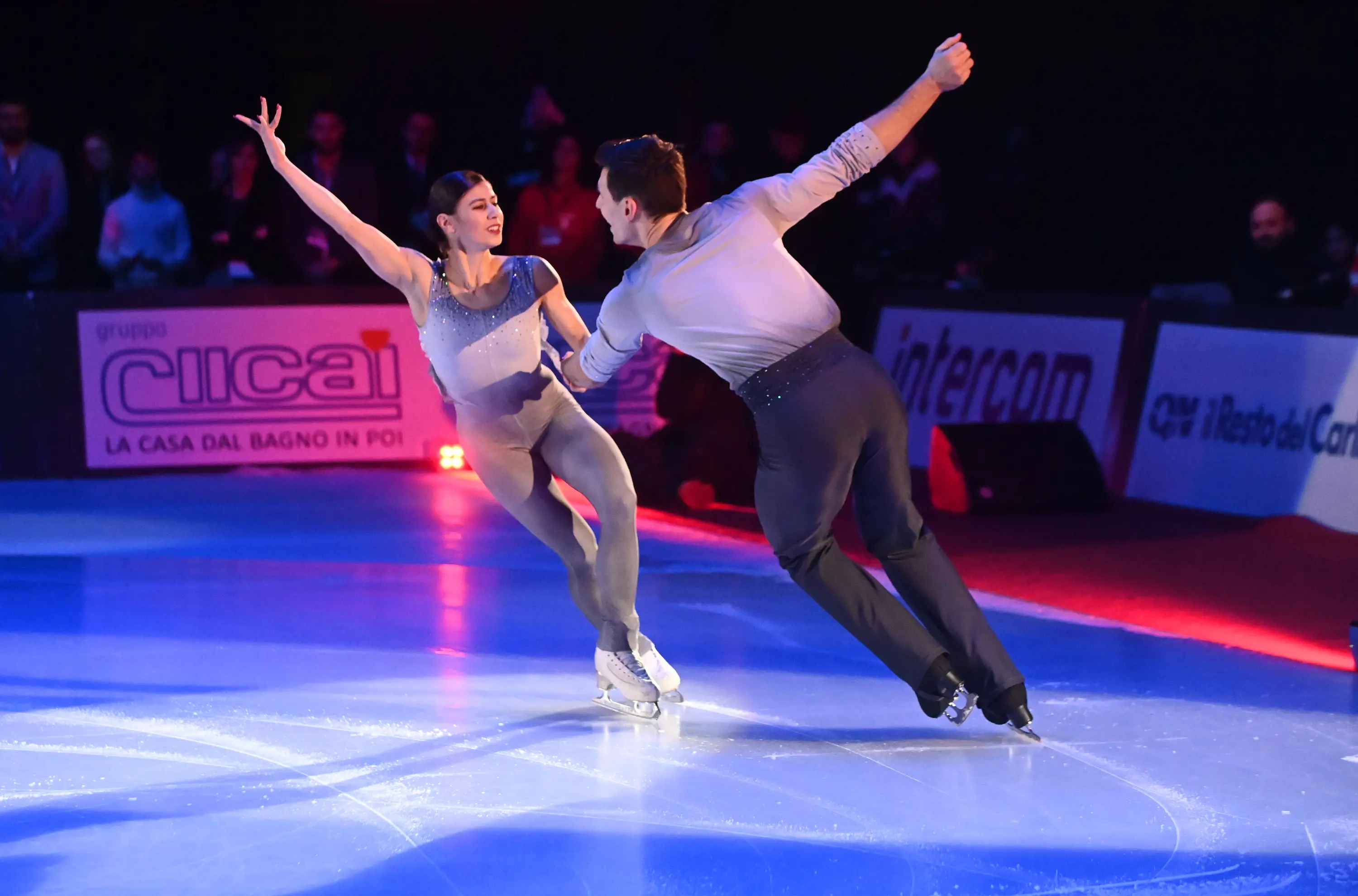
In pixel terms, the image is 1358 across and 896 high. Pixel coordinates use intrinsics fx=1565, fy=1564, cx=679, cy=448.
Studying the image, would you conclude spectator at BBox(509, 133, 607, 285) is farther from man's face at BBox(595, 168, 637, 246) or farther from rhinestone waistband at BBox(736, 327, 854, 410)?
rhinestone waistband at BBox(736, 327, 854, 410)

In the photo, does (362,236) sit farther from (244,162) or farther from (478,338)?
(244,162)

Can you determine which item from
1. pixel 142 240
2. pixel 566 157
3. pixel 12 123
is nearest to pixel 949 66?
pixel 566 157

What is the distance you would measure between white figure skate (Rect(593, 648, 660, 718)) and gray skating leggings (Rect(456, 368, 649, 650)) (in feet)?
0.10

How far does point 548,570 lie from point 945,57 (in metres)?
3.59

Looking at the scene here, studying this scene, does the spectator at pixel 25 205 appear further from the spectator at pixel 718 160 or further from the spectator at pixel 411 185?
the spectator at pixel 718 160

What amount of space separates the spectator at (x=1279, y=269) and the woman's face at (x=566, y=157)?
162 inches

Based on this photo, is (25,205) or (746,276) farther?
(25,205)

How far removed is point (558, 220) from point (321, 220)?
154 centimetres

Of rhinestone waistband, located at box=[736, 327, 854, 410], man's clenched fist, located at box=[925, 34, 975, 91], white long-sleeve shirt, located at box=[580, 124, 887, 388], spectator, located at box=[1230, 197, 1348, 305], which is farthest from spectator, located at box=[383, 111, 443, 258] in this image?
man's clenched fist, located at box=[925, 34, 975, 91]


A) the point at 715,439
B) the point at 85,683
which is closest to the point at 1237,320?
the point at 715,439

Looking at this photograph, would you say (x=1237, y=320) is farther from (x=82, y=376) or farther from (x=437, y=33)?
(x=437, y=33)

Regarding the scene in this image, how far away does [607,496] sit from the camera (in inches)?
176

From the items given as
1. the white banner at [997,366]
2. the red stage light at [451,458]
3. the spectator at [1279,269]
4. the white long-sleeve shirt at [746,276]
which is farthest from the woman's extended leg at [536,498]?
the red stage light at [451,458]

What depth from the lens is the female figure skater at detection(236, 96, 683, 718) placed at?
177 inches
